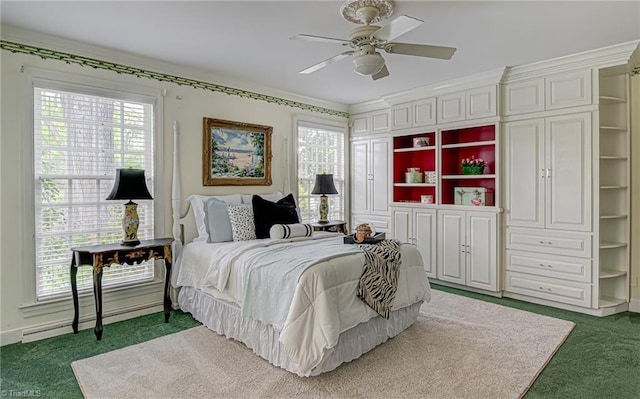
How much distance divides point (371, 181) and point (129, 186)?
3591 mm

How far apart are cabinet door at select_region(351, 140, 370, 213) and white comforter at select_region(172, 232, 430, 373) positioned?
7.90ft

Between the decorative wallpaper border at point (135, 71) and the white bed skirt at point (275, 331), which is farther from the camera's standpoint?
the decorative wallpaper border at point (135, 71)

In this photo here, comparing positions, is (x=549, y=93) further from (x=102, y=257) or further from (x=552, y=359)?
(x=102, y=257)

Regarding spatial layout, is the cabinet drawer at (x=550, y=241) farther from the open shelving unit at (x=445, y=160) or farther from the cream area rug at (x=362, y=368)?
the cream area rug at (x=362, y=368)

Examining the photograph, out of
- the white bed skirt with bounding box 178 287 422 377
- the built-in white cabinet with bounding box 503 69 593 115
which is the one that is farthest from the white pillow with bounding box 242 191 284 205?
the built-in white cabinet with bounding box 503 69 593 115

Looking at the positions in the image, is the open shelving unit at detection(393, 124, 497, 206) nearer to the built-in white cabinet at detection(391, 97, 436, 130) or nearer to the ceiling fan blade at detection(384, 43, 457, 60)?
the built-in white cabinet at detection(391, 97, 436, 130)

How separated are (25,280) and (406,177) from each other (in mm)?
4591

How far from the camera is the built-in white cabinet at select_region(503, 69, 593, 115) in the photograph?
372 cm

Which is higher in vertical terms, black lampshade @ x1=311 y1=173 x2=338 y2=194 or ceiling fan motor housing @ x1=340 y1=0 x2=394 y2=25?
ceiling fan motor housing @ x1=340 y1=0 x2=394 y2=25

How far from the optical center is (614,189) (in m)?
3.91

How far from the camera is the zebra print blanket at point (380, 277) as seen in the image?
8.95ft

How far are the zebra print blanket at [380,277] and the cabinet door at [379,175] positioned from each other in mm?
2571

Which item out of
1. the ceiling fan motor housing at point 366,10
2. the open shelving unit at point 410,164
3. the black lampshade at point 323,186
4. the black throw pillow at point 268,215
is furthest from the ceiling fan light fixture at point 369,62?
the open shelving unit at point 410,164

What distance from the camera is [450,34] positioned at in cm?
316
